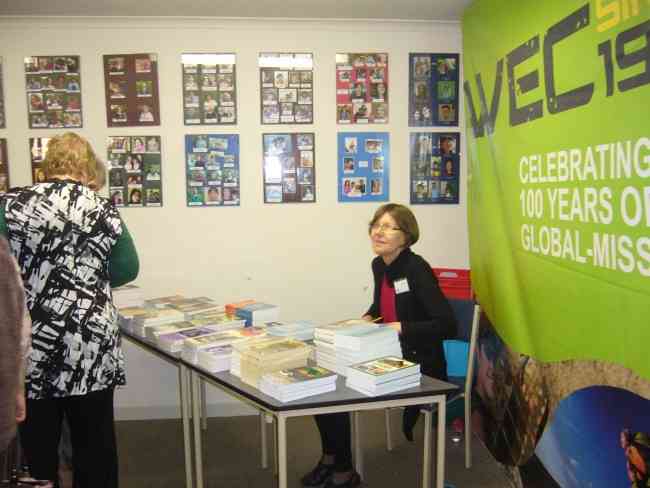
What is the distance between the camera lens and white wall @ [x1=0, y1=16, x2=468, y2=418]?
11.9ft

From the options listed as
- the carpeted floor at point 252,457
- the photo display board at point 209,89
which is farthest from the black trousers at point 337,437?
the photo display board at point 209,89

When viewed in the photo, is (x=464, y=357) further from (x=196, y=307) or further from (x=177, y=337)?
(x=177, y=337)

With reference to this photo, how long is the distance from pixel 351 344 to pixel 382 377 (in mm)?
234

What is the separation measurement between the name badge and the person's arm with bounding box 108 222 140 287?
3.82 feet

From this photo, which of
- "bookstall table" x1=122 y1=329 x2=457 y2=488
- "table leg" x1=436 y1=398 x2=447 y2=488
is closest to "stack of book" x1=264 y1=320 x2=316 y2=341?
"bookstall table" x1=122 y1=329 x2=457 y2=488

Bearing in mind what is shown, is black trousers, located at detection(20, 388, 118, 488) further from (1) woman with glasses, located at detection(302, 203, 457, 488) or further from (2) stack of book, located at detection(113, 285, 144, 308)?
(2) stack of book, located at detection(113, 285, 144, 308)

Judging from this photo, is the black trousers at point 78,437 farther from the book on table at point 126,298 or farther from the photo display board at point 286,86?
the photo display board at point 286,86

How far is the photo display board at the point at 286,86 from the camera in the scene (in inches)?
145

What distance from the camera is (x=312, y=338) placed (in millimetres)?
2482

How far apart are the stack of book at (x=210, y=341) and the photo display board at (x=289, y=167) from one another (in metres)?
1.45

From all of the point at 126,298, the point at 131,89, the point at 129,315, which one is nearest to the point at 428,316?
the point at 129,315

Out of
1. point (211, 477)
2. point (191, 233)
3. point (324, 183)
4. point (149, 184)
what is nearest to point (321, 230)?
point (324, 183)

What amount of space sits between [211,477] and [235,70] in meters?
2.40

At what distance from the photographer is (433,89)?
3.75m
